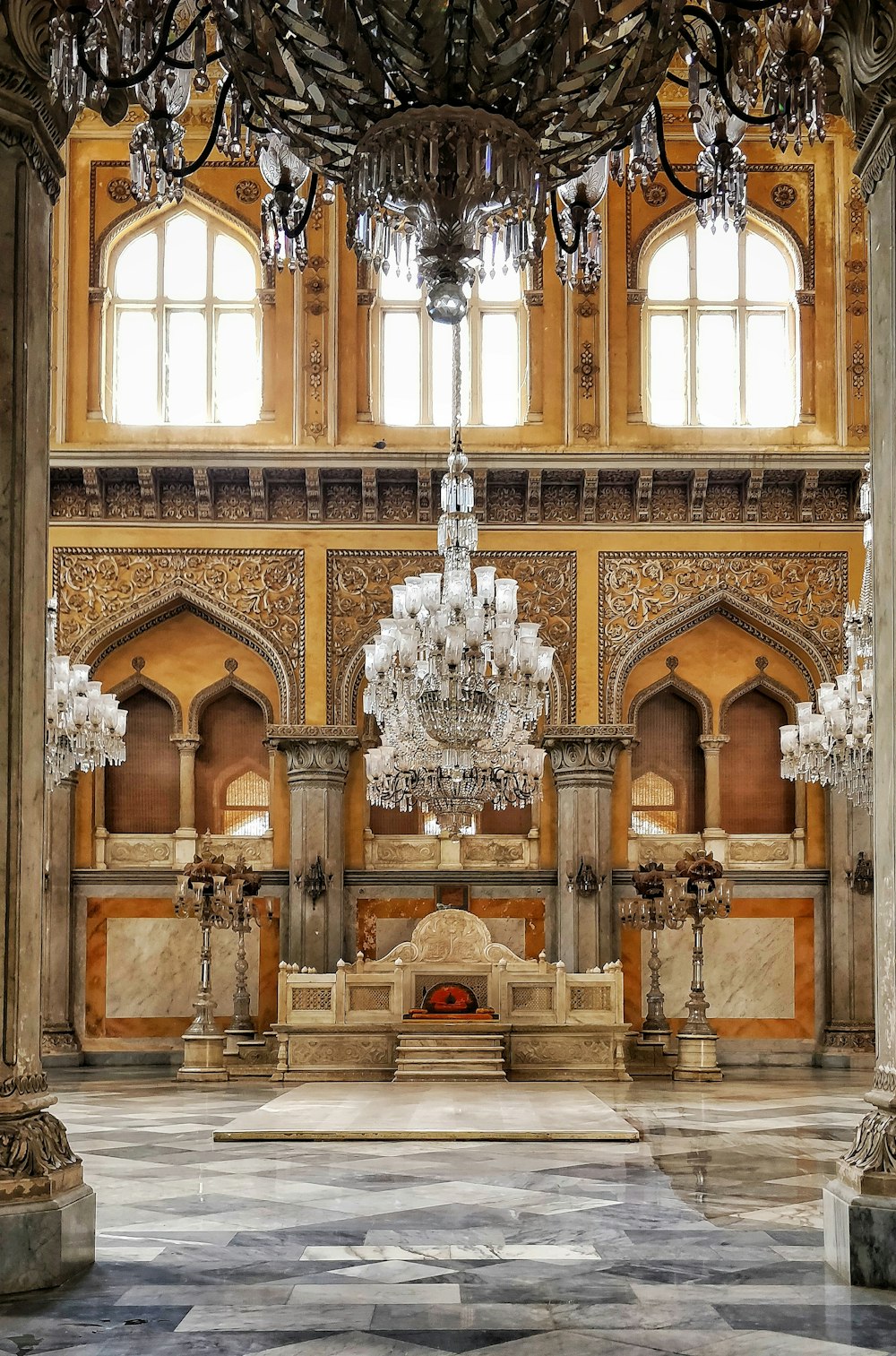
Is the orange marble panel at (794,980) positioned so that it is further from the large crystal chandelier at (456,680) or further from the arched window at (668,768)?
the large crystal chandelier at (456,680)

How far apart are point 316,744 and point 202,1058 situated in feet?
11.1

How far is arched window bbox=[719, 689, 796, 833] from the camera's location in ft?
56.8

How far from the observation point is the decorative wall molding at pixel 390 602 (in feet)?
55.4

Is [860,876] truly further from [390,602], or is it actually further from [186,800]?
[186,800]

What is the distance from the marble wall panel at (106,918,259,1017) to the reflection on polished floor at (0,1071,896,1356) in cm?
645

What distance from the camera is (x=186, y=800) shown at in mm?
17047

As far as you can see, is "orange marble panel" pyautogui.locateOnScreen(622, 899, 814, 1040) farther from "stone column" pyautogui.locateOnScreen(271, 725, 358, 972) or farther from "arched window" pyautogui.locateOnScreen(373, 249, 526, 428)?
"arched window" pyautogui.locateOnScreen(373, 249, 526, 428)

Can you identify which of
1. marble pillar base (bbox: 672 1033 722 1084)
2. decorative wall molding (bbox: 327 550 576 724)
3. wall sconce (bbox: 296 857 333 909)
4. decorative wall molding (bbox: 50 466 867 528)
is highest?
decorative wall molding (bbox: 50 466 867 528)

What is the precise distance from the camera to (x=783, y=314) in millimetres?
17484

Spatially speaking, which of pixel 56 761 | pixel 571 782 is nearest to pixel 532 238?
pixel 56 761

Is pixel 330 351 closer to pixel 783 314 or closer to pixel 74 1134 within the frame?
pixel 783 314

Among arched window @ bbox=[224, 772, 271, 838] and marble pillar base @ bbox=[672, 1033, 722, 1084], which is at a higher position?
arched window @ bbox=[224, 772, 271, 838]

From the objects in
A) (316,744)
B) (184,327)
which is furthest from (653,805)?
(184,327)

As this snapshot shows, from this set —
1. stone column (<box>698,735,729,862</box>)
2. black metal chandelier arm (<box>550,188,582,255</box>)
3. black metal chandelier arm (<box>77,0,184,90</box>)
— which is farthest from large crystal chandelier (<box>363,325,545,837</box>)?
black metal chandelier arm (<box>77,0,184,90</box>)
